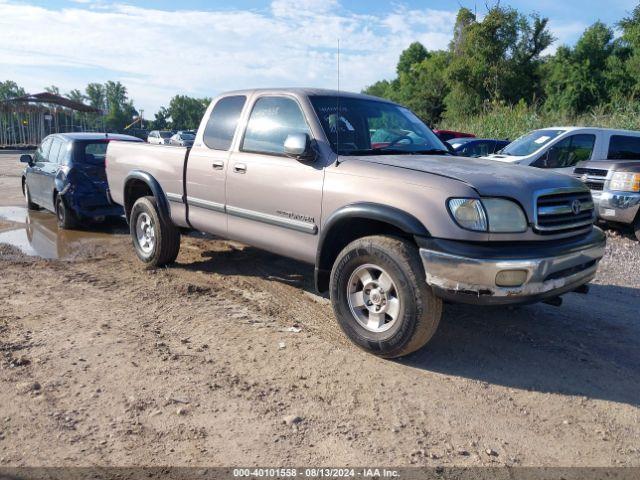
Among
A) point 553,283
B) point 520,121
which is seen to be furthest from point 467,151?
point 553,283

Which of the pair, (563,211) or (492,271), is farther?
(563,211)

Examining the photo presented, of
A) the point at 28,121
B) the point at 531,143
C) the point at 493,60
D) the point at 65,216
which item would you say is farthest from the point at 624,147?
the point at 28,121

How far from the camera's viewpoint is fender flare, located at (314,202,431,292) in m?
3.51

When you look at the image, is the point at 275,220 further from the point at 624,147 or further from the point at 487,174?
the point at 624,147

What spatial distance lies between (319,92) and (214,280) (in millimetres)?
2370

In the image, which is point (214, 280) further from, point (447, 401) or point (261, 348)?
point (447, 401)

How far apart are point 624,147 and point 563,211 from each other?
23.6ft

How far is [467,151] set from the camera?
14102mm

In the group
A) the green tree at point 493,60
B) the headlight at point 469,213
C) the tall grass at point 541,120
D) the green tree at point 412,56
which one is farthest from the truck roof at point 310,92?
the green tree at point 412,56

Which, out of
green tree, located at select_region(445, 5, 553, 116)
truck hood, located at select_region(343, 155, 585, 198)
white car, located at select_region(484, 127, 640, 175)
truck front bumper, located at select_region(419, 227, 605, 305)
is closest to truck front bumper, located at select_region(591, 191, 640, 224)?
white car, located at select_region(484, 127, 640, 175)

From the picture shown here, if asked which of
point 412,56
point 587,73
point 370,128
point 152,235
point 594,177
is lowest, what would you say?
point 152,235

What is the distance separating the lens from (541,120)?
2181 cm

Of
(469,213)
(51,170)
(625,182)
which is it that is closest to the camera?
(469,213)

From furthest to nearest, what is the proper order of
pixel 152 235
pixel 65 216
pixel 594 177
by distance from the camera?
pixel 65 216
pixel 594 177
pixel 152 235
